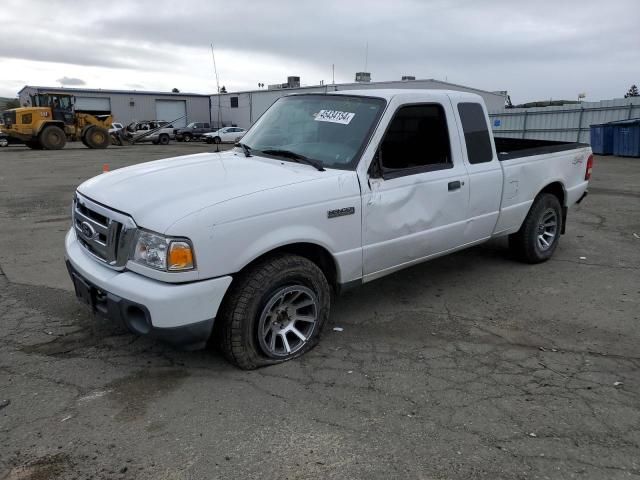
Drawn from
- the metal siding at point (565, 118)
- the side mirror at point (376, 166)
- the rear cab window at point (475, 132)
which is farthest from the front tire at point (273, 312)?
the metal siding at point (565, 118)

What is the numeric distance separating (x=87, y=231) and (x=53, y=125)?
26.6 m

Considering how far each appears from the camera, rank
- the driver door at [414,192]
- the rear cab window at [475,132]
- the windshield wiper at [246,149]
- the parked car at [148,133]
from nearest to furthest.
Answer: the driver door at [414,192] < the windshield wiper at [246,149] < the rear cab window at [475,132] < the parked car at [148,133]

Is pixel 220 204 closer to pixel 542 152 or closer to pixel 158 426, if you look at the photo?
pixel 158 426

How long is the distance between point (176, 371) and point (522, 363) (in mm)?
2411

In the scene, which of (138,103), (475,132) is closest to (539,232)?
(475,132)

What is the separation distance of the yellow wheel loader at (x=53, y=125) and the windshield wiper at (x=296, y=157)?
26.1 metres

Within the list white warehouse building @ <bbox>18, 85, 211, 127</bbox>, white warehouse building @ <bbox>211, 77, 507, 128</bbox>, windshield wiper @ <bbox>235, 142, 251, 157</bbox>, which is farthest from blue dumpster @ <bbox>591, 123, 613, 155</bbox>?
white warehouse building @ <bbox>18, 85, 211, 127</bbox>

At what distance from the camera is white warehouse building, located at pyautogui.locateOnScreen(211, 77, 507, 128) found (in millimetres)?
37000

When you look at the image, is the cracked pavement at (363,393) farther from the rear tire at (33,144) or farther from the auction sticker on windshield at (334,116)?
the rear tire at (33,144)

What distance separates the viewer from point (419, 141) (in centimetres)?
429

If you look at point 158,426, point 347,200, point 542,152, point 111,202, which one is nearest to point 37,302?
point 111,202

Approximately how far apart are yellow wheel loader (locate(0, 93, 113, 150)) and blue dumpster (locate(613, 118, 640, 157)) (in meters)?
25.2

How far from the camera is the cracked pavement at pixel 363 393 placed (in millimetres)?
2598

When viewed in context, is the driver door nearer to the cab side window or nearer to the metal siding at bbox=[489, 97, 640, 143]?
the cab side window
